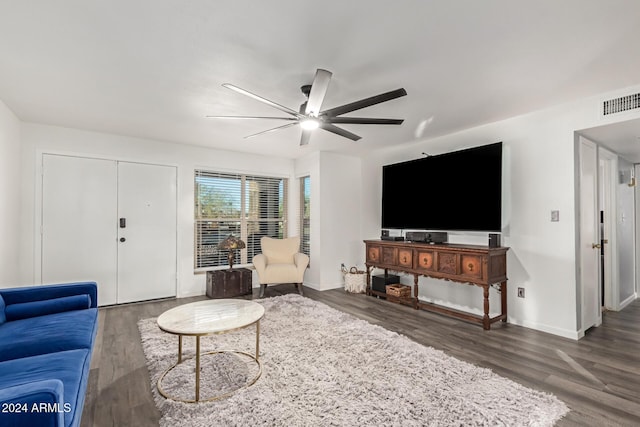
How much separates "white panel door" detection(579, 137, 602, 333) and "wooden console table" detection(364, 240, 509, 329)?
→ 74cm

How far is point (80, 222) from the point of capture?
4.21 m

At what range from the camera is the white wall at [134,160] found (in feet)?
12.8

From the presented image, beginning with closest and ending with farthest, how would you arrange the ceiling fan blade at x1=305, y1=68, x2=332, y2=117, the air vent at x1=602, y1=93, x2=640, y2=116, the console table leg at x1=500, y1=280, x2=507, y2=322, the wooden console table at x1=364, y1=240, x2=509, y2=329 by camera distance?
the ceiling fan blade at x1=305, y1=68, x2=332, y2=117, the air vent at x1=602, y1=93, x2=640, y2=116, the wooden console table at x1=364, y1=240, x2=509, y2=329, the console table leg at x1=500, y1=280, x2=507, y2=322

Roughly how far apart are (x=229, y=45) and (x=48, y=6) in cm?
101

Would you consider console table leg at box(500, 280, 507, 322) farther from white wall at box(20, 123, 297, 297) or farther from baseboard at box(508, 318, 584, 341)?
white wall at box(20, 123, 297, 297)

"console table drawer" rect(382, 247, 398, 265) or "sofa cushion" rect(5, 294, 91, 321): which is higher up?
"console table drawer" rect(382, 247, 398, 265)

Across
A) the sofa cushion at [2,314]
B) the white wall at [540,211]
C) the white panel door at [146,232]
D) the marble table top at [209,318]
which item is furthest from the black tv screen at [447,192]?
the sofa cushion at [2,314]

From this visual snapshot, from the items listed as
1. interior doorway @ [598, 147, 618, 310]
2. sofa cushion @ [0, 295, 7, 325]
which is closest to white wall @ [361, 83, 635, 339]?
interior doorway @ [598, 147, 618, 310]

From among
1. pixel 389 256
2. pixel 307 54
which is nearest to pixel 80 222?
pixel 307 54

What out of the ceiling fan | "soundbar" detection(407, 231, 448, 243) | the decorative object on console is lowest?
the decorative object on console

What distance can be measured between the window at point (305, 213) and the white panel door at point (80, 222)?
3040mm

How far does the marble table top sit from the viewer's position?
2.13 m

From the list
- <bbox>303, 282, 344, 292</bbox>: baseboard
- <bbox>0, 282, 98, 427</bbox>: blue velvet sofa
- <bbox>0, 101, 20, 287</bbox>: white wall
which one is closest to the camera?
<bbox>0, 282, 98, 427</bbox>: blue velvet sofa

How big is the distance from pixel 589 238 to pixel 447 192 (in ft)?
5.23
